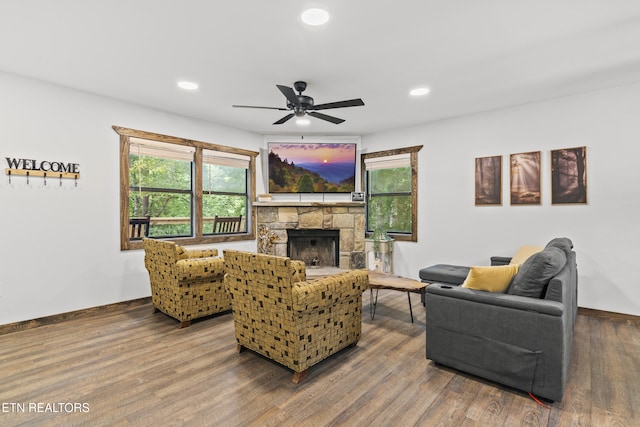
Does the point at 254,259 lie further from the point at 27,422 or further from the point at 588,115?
the point at 588,115

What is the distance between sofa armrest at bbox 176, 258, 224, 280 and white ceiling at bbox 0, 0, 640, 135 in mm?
2013

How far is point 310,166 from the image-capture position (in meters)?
5.63

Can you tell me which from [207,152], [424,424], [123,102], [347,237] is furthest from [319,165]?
[424,424]

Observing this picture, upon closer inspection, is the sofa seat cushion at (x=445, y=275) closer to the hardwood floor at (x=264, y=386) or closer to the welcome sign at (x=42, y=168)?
the hardwood floor at (x=264, y=386)

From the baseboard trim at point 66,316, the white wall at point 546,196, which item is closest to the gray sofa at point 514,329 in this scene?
the white wall at point 546,196

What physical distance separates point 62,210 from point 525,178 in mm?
5883

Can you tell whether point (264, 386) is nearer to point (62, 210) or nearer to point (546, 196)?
point (62, 210)

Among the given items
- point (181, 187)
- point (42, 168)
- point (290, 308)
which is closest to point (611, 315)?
point (290, 308)

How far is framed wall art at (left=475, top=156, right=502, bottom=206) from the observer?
443 cm

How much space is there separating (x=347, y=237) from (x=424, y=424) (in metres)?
3.70

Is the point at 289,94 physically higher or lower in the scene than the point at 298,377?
higher

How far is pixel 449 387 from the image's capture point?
7.25 feet

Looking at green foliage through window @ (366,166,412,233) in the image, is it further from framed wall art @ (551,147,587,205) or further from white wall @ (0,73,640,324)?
framed wall art @ (551,147,587,205)

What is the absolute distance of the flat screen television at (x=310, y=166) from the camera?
5.61 metres
